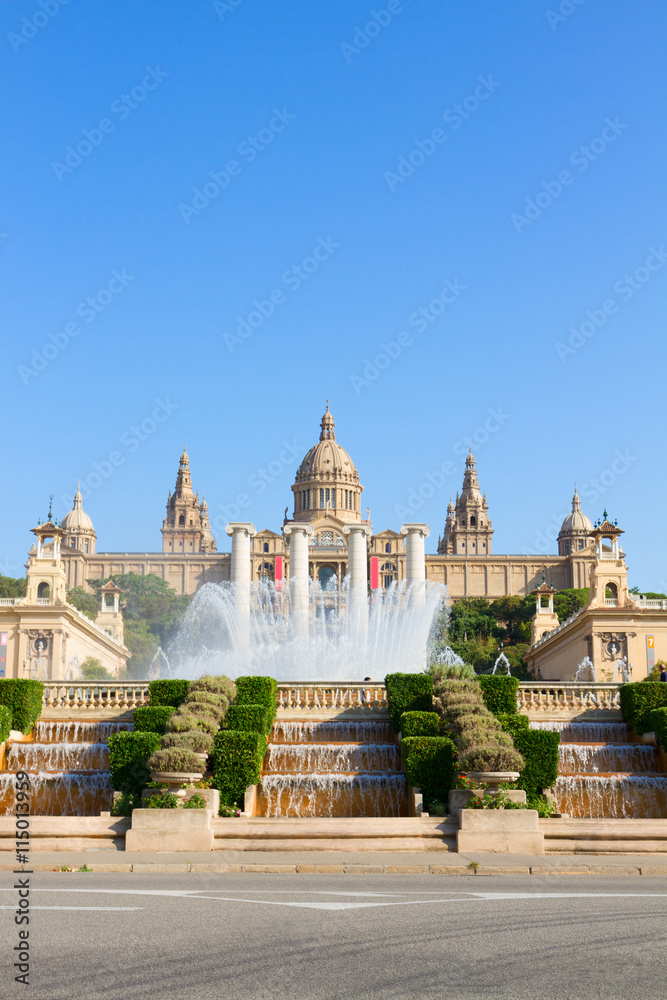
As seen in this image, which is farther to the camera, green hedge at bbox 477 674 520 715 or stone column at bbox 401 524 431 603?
stone column at bbox 401 524 431 603

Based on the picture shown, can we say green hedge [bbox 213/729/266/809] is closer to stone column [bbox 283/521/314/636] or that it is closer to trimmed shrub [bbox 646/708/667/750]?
trimmed shrub [bbox 646/708/667/750]

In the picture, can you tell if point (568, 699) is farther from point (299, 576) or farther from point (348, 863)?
point (299, 576)

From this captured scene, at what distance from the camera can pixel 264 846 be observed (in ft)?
66.5

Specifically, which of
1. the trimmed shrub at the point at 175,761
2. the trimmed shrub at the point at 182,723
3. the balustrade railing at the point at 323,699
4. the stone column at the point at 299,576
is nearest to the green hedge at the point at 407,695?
the balustrade railing at the point at 323,699

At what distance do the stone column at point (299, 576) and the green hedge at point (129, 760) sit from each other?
126ft

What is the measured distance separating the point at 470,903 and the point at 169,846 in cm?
869

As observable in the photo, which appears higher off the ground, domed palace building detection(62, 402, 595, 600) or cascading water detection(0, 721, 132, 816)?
domed palace building detection(62, 402, 595, 600)

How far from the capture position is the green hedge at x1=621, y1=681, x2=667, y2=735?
30311 mm

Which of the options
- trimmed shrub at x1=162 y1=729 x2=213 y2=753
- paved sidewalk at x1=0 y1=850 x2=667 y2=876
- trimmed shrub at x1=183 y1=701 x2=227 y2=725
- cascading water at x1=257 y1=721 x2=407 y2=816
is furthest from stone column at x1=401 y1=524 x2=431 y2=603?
paved sidewalk at x1=0 y1=850 x2=667 y2=876

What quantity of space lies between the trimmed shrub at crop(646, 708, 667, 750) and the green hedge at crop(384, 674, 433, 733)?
617 centimetres

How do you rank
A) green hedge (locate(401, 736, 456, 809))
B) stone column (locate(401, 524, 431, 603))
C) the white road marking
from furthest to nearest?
stone column (locate(401, 524, 431, 603))
green hedge (locate(401, 736, 456, 809))
the white road marking

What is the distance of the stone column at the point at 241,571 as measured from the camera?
217 ft

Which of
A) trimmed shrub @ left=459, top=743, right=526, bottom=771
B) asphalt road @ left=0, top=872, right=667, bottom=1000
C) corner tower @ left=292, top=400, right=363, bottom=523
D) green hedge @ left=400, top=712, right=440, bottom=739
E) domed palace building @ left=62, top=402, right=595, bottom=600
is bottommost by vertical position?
asphalt road @ left=0, top=872, right=667, bottom=1000

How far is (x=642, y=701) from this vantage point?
3061 cm
